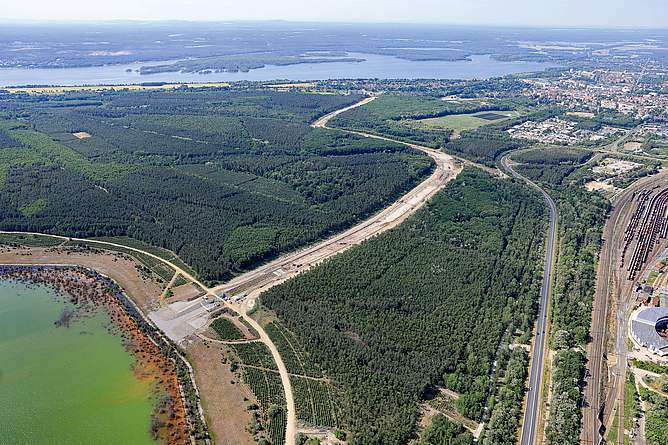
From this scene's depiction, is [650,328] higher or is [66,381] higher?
[650,328]

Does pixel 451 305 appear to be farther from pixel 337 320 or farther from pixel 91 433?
pixel 91 433

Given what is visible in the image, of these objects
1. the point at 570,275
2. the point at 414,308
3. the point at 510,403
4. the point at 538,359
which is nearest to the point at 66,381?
the point at 414,308

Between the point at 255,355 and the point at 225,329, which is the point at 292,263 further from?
the point at 255,355

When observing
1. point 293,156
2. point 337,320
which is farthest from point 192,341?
point 293,156

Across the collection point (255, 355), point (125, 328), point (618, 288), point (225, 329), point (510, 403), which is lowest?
point (510, 403)

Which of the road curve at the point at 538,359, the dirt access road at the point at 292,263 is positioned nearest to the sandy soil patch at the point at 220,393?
the dirt access road at the point at 292,263

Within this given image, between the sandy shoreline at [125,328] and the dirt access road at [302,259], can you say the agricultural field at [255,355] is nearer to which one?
the dirt access road at [302,259]
